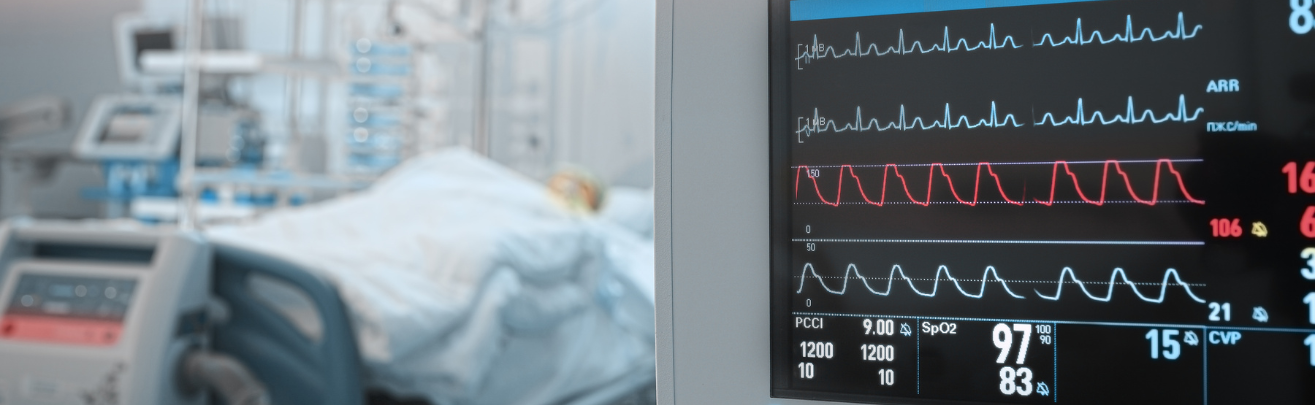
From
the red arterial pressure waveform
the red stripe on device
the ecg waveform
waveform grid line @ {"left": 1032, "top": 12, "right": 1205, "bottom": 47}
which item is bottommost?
the red stripe on device

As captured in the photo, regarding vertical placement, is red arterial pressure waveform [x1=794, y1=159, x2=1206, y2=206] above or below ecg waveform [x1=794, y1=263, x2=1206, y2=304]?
above

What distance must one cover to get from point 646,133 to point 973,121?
11.5ft

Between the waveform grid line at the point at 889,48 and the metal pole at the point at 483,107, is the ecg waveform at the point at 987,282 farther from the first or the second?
the metal pole at the point at 483,107

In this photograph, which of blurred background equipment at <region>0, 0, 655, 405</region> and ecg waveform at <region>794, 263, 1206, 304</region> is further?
blurred background equipment at <region>0, 0, 655, 405</region>

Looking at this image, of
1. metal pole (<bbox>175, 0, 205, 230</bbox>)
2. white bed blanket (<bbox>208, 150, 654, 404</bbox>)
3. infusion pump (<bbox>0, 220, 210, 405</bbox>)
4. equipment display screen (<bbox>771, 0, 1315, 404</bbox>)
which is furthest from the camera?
metal pole (<bbox>175, 0, 205, 230</bbox>)

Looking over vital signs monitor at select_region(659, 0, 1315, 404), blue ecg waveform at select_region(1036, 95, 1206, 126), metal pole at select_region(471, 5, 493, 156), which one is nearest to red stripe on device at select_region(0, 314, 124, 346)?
vital signs monitor at select_region(659, 0, 1315, 404)

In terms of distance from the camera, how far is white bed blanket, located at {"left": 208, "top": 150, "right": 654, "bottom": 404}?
182cm

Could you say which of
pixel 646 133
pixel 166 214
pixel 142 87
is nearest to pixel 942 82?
pixel 646 133

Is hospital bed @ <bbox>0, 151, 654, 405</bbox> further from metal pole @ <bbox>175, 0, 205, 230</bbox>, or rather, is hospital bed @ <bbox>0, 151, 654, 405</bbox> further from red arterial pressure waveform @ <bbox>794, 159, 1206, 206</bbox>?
metal pole @ <bbox>175, 0, 205, 230</bbox>

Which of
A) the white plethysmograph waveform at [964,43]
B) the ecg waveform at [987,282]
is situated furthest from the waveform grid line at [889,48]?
the ecg waveform at [987,282]

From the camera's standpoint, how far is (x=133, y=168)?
4.89 m

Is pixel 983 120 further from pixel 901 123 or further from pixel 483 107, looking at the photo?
pixel 483 107

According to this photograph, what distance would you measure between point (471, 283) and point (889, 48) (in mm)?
1435

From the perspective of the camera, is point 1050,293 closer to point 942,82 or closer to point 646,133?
point 942,82
